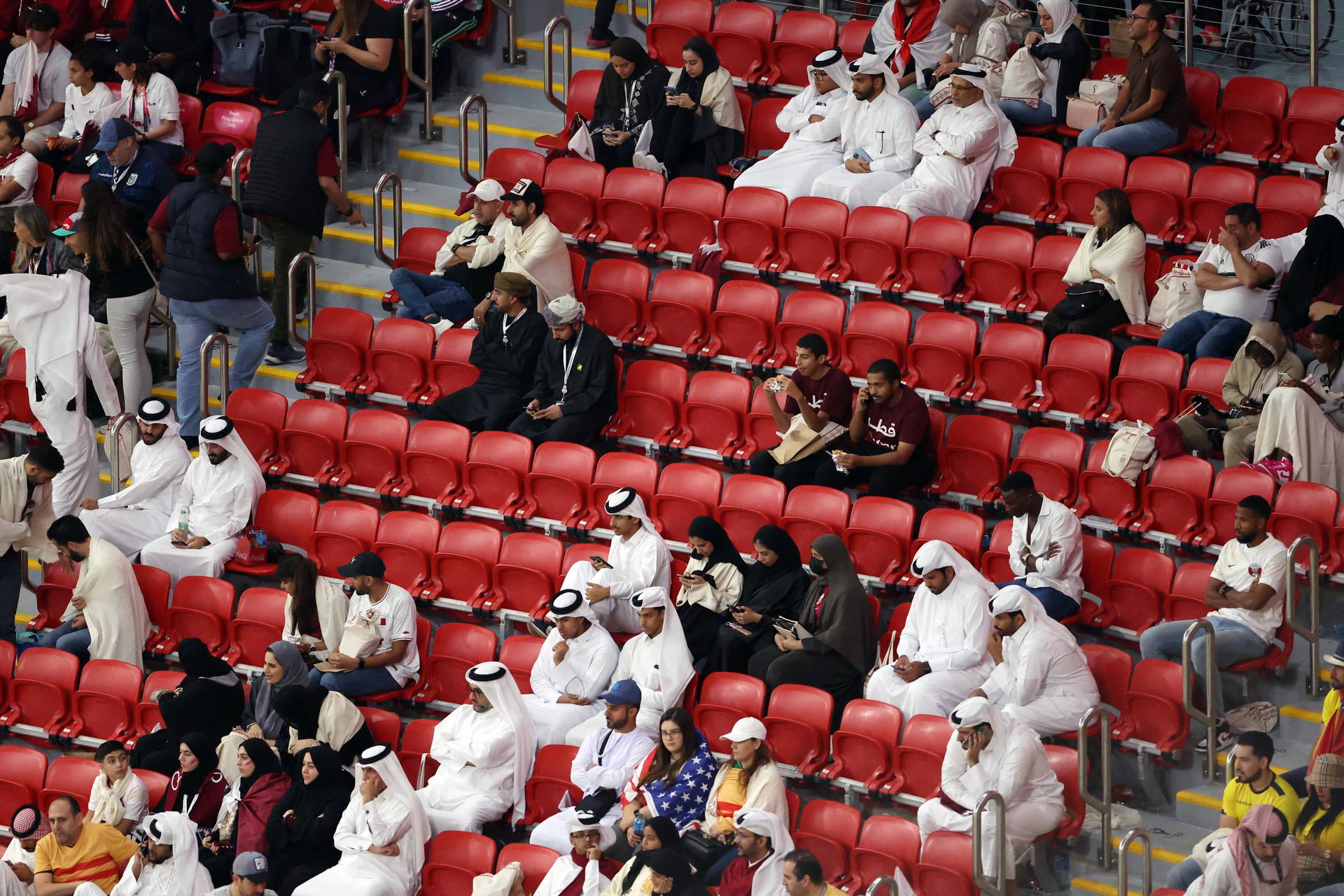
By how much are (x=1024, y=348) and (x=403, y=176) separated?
4991mm

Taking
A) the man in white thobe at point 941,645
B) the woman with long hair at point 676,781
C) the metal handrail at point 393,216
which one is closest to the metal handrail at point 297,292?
the metal handrail at point 393,216

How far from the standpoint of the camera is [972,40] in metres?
14.1

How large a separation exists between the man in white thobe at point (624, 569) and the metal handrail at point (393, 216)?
3323mm

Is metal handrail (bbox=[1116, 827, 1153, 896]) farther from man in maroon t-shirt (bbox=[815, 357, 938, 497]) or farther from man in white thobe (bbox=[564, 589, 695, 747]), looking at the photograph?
man in maroon t-shirt (bbox=[815, 357, 938, 497])

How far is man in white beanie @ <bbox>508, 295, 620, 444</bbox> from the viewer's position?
12.5 metres

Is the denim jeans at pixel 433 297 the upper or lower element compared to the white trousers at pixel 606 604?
upper

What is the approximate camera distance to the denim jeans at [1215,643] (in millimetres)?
10555

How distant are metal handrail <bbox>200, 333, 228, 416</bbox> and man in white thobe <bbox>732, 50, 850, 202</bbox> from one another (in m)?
3.35

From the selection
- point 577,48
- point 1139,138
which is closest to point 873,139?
point 1139,138

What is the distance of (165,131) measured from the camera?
14742 millimetres

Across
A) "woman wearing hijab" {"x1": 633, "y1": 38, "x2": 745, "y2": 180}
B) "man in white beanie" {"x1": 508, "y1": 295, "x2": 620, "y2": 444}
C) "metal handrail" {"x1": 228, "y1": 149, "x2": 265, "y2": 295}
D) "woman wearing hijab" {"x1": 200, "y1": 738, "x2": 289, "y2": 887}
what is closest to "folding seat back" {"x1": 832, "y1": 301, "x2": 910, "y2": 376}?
"man in white beanie" {"x1": 508, "y1": 295, "x2": 620, "y2": 444}

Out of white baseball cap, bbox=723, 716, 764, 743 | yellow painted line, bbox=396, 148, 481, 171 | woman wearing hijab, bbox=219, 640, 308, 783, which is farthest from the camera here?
yellow painted line, bbox=396, 148, 481, 171

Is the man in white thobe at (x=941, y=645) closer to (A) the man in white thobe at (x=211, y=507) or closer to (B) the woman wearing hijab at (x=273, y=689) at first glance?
(B) the woman wearing hijab at (x=273, y=689)

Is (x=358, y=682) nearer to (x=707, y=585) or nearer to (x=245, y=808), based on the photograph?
(x=245, y=808)
